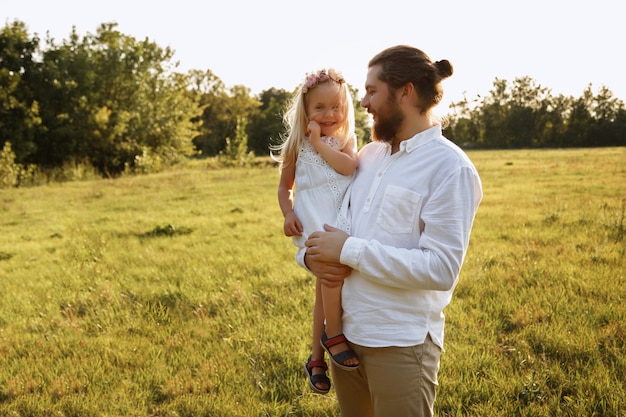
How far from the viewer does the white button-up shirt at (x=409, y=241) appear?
1.81m

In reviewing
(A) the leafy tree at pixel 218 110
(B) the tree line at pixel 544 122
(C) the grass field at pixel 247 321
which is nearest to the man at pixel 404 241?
(C) the grass field at pixel 247 321

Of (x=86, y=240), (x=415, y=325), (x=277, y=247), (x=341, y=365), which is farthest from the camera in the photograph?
(x=86, y=240)

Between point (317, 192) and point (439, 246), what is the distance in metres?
0.82

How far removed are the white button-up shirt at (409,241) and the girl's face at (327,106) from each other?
20.6 inches

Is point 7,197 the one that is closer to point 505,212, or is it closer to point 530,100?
point 505,212

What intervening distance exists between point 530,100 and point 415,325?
208 feet

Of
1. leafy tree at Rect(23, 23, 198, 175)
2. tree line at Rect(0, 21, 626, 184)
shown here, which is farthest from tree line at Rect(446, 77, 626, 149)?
leafy tree at Rect(23, 23, 198, 175)

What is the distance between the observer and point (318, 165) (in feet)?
8.11

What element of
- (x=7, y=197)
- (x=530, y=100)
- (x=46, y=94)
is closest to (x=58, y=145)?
(x=46, y=94)

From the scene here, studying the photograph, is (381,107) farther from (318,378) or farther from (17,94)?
(17,94)

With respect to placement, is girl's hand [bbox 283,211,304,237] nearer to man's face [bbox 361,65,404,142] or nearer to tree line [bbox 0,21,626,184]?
man's face [bbox 361,65,404,142]

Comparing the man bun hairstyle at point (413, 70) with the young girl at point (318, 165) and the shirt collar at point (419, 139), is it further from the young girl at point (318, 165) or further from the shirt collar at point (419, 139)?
the young girl at point (318, 165)

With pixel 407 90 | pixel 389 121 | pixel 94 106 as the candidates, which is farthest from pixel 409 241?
pixel 94 106

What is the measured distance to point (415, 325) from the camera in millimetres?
1964
